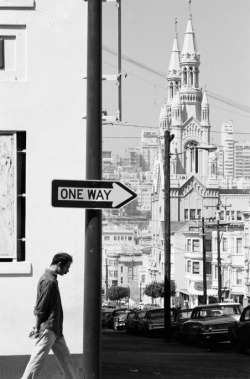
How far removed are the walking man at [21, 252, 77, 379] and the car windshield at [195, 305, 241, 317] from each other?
18.1 meters

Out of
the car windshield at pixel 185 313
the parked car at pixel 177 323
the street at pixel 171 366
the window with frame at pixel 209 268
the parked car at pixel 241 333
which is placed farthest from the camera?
the window with frame at pixel 209 268

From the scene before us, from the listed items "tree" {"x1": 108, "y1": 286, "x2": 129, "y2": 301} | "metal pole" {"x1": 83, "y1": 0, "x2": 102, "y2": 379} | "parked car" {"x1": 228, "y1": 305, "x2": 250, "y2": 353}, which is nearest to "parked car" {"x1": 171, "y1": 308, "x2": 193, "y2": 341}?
"parked car" {"x1": 228, "y1": 305, "x2": 250, "y2": 353}

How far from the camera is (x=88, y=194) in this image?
11.1 m

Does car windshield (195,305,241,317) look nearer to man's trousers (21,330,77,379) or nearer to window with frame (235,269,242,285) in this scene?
man's trousers (21,330,77,379)

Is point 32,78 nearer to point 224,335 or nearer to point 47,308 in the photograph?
point 47,308

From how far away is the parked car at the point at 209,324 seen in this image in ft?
86.2

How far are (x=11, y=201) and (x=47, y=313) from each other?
2105mm

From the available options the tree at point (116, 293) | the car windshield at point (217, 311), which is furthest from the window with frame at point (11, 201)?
the tree at point (116, 293)

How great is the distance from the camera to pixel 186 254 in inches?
4953

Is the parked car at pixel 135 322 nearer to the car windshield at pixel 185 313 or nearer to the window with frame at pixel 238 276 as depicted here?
the car windshield at pixel 185 313

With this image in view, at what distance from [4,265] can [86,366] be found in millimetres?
2539

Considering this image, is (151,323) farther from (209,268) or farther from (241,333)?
(209,268)

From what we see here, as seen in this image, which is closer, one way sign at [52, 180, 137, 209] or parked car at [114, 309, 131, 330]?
one way sign at [52, 180, 137, 209]

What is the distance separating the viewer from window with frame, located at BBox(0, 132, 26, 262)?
13180mm
